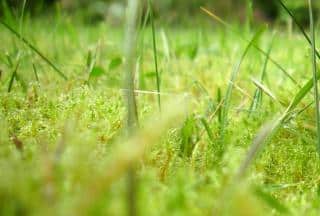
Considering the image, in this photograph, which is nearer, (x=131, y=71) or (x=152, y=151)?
(x=131, y=71)

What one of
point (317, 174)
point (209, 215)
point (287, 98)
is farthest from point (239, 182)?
point (287, 98)

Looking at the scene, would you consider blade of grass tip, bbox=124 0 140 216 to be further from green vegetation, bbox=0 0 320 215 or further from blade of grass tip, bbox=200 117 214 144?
blade of grass tip, bbox=200 117 214 144

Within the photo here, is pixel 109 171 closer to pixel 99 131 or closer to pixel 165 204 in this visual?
pixel 165 204

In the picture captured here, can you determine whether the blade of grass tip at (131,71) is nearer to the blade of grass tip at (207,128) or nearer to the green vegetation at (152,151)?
the green vegetation at (152,151)

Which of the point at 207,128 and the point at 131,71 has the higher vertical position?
the point at 131,71

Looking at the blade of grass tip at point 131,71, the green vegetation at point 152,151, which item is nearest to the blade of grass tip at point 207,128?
the green vegetation at point 152,151

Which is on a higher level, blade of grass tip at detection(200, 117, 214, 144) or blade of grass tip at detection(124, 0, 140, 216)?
blade of grass tip at detection(124, 0, 140, 216)

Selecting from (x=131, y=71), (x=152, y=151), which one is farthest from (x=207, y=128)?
(x=131, y=71)

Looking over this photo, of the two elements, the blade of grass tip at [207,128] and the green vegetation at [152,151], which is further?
the blade of grass tip at [207,128]

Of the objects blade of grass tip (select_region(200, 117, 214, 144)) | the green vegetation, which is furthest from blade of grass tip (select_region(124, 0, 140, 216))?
blade of grass tip (select_region(200, 117, 214, 144))

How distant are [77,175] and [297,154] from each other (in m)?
0.37

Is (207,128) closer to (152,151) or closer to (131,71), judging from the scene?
(152,151)

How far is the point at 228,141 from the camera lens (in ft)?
2.03

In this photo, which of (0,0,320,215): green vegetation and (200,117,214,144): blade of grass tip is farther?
(200,117,214,144): blade of grass tip
